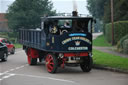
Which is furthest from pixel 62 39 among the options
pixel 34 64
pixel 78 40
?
pixel 34 64

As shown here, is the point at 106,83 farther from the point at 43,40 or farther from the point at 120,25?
the point at 120,25

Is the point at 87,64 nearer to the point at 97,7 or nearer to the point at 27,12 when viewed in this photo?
the point at 97,7

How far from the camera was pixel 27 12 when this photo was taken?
6612cm

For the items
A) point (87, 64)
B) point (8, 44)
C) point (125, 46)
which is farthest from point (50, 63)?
point (8, 44)

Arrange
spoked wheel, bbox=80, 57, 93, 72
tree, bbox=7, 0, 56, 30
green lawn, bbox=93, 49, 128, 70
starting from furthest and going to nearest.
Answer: tree, bbox=7, 0, 56, 30, green lawn, bbox=93, 49, 128, 70, spoked wheel, bbox=80, 57, 93, 72

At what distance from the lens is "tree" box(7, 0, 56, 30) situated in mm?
65375

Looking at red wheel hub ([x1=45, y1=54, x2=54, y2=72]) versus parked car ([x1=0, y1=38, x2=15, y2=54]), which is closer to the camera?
red wheel hub ([x1=45, y1=54, x2=54, y2=72])

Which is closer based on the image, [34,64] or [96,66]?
[96,66]

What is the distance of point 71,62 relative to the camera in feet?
49.8

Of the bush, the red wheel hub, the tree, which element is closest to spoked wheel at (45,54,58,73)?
the red wheel hub

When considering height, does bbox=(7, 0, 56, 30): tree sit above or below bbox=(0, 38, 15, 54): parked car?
above

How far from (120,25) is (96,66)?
23.0 m

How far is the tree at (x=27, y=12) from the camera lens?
214ft

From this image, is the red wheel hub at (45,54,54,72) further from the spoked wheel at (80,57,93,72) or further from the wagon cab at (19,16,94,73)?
the spoked wheel at (80,57,93,72)
